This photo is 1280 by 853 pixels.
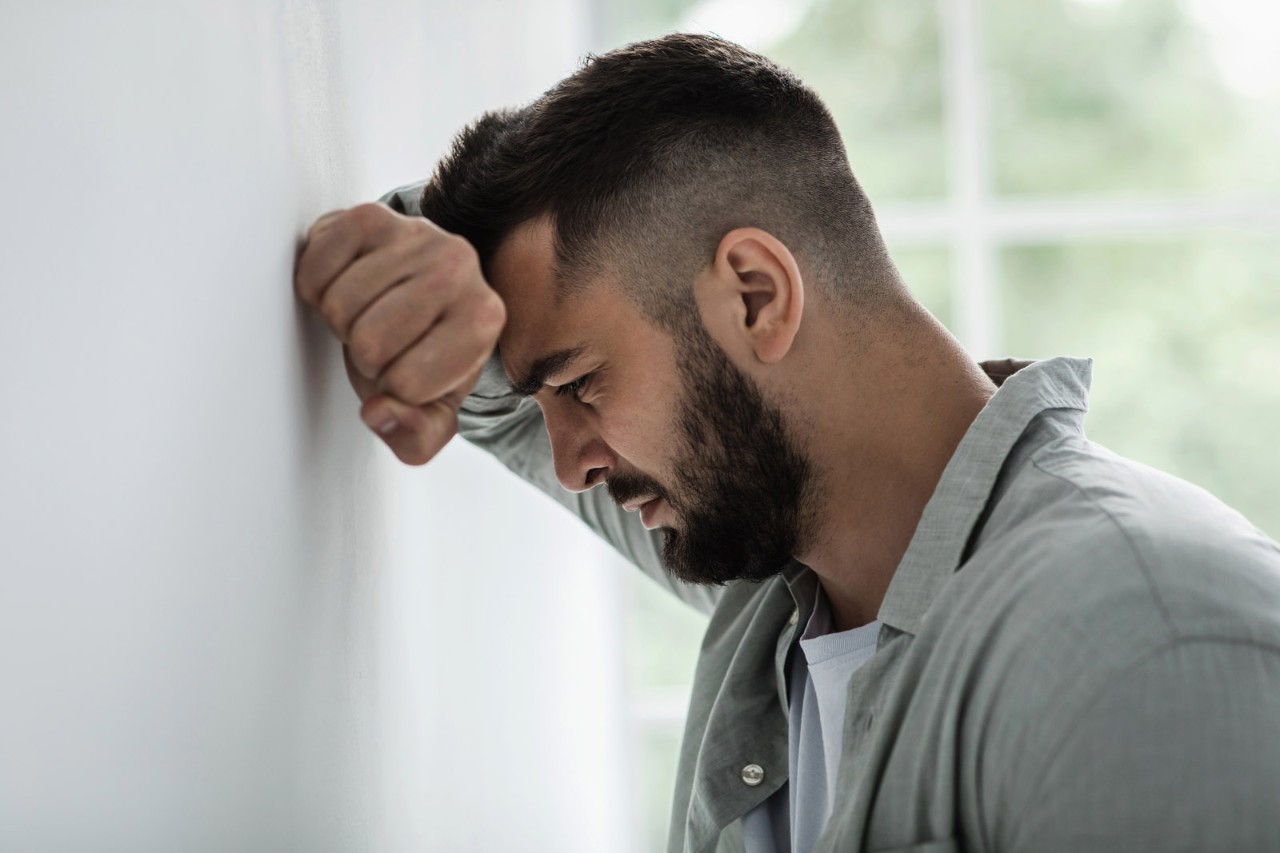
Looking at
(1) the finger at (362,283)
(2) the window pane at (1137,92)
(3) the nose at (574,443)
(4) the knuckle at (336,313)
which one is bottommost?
(3) the nose at (574,443)

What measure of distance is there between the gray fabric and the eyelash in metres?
0.23

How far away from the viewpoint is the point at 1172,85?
288cm

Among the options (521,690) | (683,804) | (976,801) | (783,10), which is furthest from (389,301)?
(783,10)

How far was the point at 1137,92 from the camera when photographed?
9.44ft

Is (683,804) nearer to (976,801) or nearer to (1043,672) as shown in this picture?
(976,801)

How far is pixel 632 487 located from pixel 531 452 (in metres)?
0.29

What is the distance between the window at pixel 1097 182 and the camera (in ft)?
9.43

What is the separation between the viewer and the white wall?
0.50 meters

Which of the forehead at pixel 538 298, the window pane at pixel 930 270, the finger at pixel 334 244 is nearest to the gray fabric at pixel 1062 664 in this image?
the forehead at pixel 538 298

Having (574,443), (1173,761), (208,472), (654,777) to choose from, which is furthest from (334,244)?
(654,777)

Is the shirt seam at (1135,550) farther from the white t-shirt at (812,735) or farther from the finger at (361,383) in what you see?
the finger at (361,383)

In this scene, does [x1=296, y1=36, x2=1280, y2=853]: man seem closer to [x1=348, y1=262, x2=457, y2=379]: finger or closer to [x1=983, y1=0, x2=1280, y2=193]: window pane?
[x1=348, y1=262, x2=457, y2=379]: finger

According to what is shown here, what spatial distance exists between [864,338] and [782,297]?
11cm

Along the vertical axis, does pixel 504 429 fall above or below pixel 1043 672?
above
